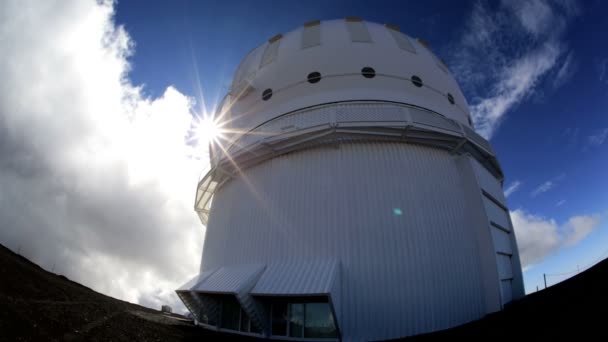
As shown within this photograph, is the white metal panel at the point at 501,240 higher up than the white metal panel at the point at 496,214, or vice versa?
the white metal panel at the point at 496,214

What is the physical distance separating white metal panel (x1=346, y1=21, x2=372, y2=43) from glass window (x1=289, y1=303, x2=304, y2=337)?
12.3 metres

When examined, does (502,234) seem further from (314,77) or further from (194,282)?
(194,282)

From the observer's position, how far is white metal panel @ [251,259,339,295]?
8287mm

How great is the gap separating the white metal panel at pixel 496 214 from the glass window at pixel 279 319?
884 centimetres

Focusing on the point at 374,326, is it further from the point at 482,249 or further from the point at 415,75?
the point at 415,75

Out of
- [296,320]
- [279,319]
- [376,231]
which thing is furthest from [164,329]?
[376,231]

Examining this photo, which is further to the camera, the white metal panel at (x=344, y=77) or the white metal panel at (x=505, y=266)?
the white metal panel at (x=344, y=77)

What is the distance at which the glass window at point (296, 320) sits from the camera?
29.6 ft

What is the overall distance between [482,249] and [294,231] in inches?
286

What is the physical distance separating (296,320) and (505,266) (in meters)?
9.58

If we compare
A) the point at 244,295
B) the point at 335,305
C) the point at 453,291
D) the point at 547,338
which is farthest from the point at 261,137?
the point at 547,338

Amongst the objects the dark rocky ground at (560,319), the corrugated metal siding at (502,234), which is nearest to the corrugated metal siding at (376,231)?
the dark rocky ground at (560,319)

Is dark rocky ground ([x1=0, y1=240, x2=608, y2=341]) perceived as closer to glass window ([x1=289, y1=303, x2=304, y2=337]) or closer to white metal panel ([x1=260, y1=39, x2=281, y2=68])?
glass window ([x1=289, y1=303, x2=304, y2=337])

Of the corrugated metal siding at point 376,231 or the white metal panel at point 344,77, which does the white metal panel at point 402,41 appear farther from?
the corrugated metal siding at point 376,231
